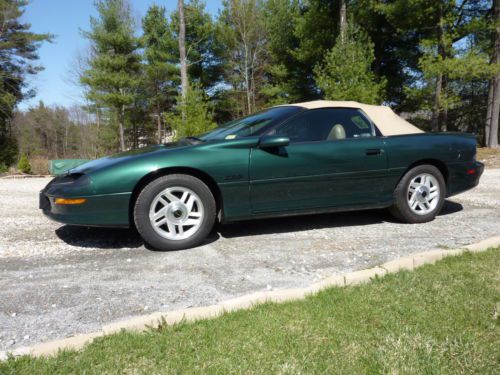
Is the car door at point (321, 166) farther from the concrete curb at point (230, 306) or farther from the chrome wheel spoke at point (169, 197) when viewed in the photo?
the concrete curb at point (230, 306)

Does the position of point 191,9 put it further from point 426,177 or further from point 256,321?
point 256,321

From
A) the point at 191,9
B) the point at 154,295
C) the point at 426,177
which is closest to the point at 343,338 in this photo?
the point at 154,295

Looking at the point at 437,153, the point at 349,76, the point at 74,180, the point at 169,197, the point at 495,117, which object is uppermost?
the point at 349,76

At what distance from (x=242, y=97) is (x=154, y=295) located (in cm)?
A: 2713

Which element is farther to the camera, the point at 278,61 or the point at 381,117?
the point at 278,61

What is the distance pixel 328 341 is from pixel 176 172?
204cm

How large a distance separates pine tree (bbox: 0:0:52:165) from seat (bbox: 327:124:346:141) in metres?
22.2

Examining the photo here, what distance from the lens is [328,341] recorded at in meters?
1.78

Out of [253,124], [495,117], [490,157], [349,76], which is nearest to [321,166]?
[253,124]

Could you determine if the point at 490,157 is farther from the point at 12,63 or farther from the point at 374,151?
the point at 12,63

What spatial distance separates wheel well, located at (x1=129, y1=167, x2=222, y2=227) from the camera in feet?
10.5

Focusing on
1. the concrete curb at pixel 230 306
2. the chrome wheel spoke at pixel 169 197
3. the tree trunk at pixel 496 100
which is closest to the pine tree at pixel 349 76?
the tree trunk at pixel 496 100

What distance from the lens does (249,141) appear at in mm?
3434

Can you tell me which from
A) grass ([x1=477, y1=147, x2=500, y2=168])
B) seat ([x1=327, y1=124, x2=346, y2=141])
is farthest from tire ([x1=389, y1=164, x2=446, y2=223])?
grass ([x1=477, y1=147, x2=500, y2=168])
